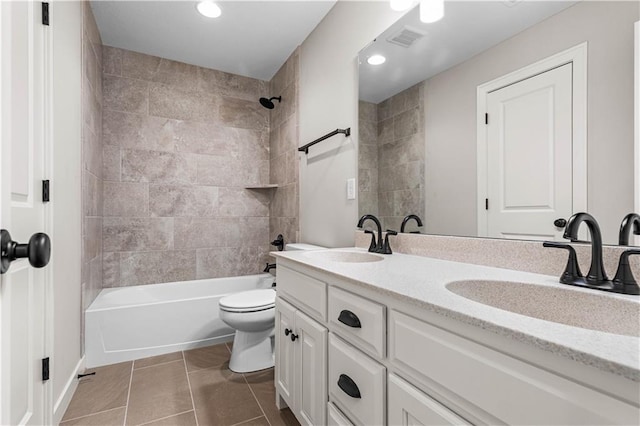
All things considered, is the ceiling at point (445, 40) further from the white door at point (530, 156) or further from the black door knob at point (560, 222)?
the black door knob at point (560, 222)

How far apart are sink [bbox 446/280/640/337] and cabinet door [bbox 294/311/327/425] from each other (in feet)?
1.88

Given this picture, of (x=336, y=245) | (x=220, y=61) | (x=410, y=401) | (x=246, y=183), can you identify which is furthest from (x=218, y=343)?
(x=220, y=61)

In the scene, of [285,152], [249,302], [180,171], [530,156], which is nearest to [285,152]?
[285,152]

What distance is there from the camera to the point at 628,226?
0.80 m

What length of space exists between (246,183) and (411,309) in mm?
2761

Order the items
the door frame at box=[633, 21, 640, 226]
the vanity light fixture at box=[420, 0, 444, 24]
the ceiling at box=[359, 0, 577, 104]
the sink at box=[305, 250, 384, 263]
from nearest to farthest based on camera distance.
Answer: the door frame at box=[633, 21, 640, 226] → the ceiling at box=[359, 0, 577, 104] → the vanity light fixture at box=[420, 0, 444, 24] → the sink at box=[305, 250, 384, 263]

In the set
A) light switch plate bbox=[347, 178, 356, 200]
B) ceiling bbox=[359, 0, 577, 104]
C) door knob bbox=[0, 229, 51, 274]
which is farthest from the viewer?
light switch plate bbox=[347, 178, 356, 200]

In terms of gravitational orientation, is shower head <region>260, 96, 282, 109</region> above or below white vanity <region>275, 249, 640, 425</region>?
above

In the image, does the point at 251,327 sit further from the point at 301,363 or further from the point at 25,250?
the point at 25,250

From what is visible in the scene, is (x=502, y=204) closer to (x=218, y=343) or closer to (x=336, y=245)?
(x=336, y=245)

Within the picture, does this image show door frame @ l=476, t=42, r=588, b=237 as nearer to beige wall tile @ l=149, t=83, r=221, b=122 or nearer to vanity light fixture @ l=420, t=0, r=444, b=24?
vanity light fixture @ l=420, t=0, r=444, b=24

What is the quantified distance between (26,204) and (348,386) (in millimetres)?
1277

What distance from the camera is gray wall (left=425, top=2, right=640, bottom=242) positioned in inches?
32.9

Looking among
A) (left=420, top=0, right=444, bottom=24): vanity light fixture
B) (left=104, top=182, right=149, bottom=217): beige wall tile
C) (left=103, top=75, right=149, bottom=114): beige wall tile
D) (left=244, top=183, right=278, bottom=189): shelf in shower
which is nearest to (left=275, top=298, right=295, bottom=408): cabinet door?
(left=420, top=0, right=444, bottom=24): vanity light fixture
